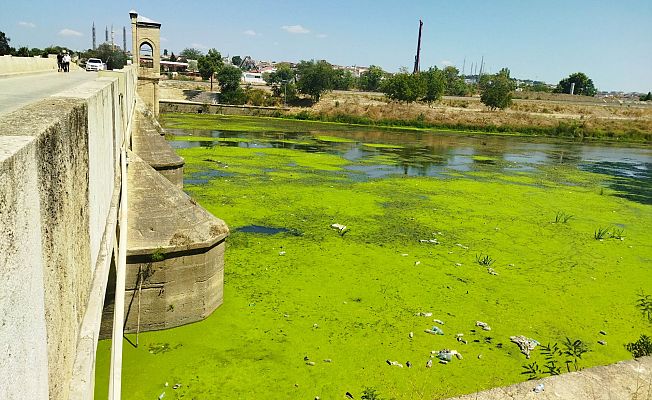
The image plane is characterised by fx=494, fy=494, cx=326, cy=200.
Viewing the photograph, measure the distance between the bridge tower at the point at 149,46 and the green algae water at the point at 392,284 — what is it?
60.9 feet

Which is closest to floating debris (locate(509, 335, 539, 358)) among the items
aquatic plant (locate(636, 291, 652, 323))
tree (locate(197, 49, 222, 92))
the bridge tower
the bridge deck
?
aquatic plant (locate(636, 291, 652, 323))

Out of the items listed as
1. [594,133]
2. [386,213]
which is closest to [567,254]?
[386,213]

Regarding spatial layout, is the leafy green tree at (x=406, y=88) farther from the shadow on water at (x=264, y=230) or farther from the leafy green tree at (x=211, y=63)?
the shadow on water at (x=264, y=230)

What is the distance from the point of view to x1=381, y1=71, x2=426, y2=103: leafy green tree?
64.2 meters

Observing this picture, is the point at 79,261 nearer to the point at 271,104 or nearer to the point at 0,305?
the point at 0,305

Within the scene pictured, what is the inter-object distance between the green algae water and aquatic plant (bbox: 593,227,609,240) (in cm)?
14

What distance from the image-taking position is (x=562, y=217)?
17.2 m

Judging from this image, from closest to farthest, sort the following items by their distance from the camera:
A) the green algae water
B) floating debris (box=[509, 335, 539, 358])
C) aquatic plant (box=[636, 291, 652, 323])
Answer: the green algae water
floating debris (box=[509, 335, 539, 358])
aquatic plant (box=[636, 291, 652, 323])

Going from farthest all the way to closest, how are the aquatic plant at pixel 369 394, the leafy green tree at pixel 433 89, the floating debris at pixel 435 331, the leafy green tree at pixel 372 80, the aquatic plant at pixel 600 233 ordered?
the leafy green tree at pixel 372 80
the leafy green tree at pixel 433 89
the aquatic plant at pixel 600 233
the floating debris at pixel 435 331
the aquatic plant at pixel 369 394

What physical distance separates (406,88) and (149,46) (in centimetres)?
3374

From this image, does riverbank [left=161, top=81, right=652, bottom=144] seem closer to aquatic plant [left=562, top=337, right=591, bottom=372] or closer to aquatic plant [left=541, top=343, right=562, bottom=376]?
aquatic plant [left=562, top=337, right=591, bottom=372]

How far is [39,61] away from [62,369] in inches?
1066

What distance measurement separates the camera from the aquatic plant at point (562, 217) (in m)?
16.5

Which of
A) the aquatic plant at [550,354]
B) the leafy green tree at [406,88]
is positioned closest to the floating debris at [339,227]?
the aquatic plant at [550,354]
